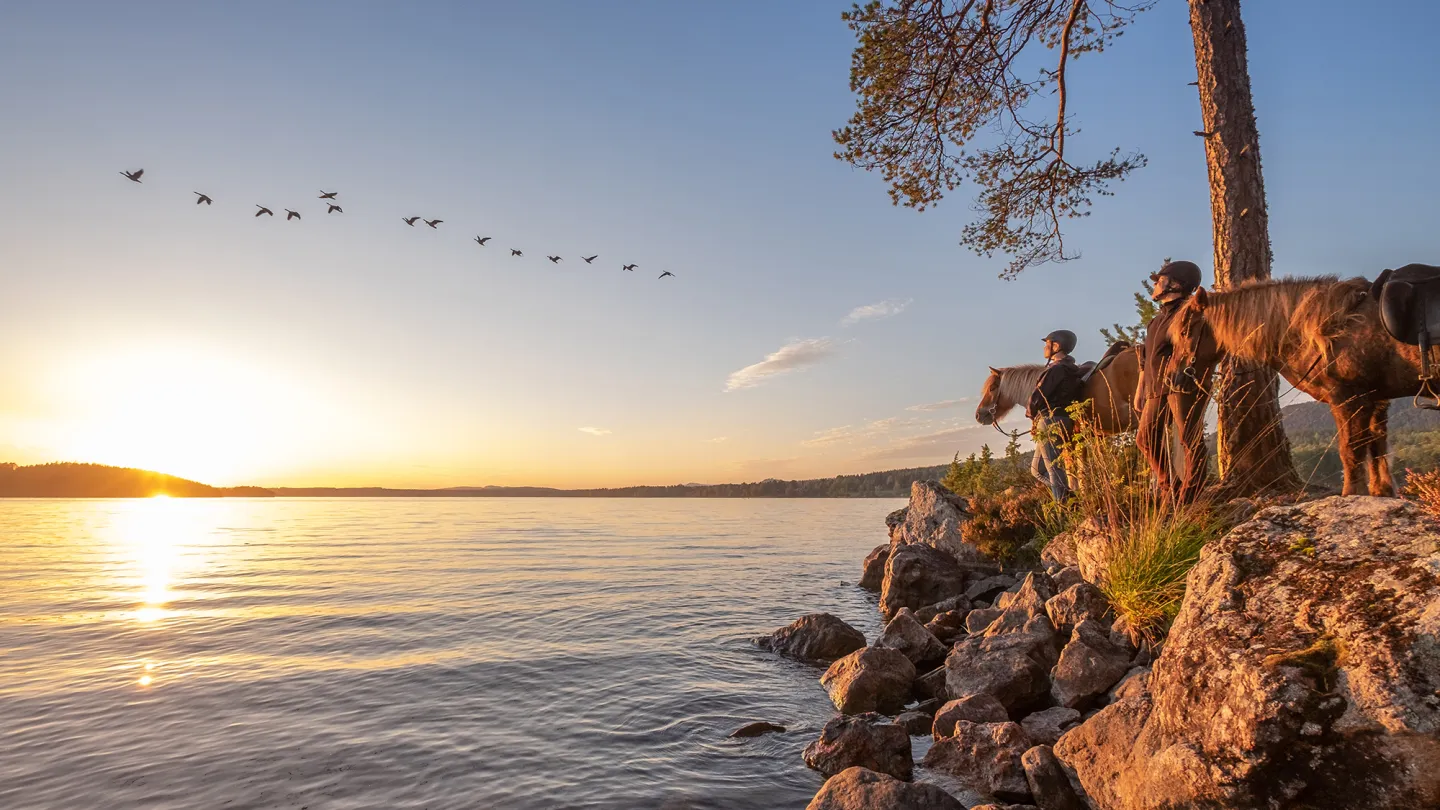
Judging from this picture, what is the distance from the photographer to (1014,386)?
1119 cm

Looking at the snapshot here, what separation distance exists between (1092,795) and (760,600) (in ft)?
34.9

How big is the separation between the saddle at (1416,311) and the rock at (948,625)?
5.42 metres

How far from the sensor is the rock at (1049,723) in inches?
208

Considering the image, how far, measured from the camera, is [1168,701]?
3826mm

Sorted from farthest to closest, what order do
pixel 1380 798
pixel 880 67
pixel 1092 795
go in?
pixel 880 67, pixel 1092 795, pixel 1380 798

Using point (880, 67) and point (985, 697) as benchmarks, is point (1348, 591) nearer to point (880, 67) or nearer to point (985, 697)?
point (985, 697)

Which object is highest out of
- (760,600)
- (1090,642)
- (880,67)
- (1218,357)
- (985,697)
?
(880,67)

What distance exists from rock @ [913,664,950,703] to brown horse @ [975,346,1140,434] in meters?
3.39

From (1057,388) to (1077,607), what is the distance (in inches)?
164

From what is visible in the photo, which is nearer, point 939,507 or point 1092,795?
point 1092,795

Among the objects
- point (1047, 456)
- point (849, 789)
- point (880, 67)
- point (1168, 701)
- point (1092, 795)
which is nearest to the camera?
point (1168, 701)

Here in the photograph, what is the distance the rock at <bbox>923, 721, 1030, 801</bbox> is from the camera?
4.80m

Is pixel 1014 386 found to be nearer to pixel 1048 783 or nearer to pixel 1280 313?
pixel 1280 313

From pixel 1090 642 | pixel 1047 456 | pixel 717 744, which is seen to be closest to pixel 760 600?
pixel 1047 456
